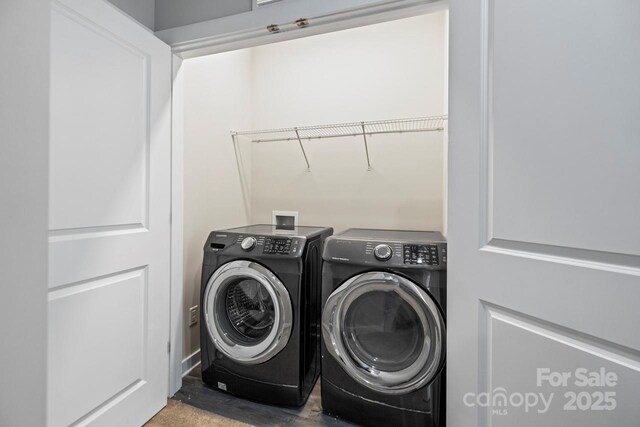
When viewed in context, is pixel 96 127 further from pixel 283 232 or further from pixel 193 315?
pixel 193 315

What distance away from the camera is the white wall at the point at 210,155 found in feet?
6.32

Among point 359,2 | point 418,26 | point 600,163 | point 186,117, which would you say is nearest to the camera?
point 600,163

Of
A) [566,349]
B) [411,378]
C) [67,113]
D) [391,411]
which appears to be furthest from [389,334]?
[67,113]

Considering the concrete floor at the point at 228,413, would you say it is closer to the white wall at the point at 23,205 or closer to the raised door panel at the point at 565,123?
the white wall at the point at 23,205

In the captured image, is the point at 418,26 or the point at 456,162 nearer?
the point at 456,162

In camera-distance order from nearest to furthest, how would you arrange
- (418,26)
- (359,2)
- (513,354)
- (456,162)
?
(513,354), (456,162), (359,2), (418,26)

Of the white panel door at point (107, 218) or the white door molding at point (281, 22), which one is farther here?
the white door molding at point (281, 22)

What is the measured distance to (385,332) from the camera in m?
1.47

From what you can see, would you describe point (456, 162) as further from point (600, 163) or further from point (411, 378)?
point (411, 378)

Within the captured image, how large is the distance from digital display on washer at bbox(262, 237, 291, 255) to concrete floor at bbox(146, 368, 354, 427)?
2.96 feet

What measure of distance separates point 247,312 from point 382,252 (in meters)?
0.98

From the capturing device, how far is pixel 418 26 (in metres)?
2.21

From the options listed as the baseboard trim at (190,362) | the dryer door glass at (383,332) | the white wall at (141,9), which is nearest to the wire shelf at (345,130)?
the white wall at (141,9)

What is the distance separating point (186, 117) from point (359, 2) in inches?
50.1
